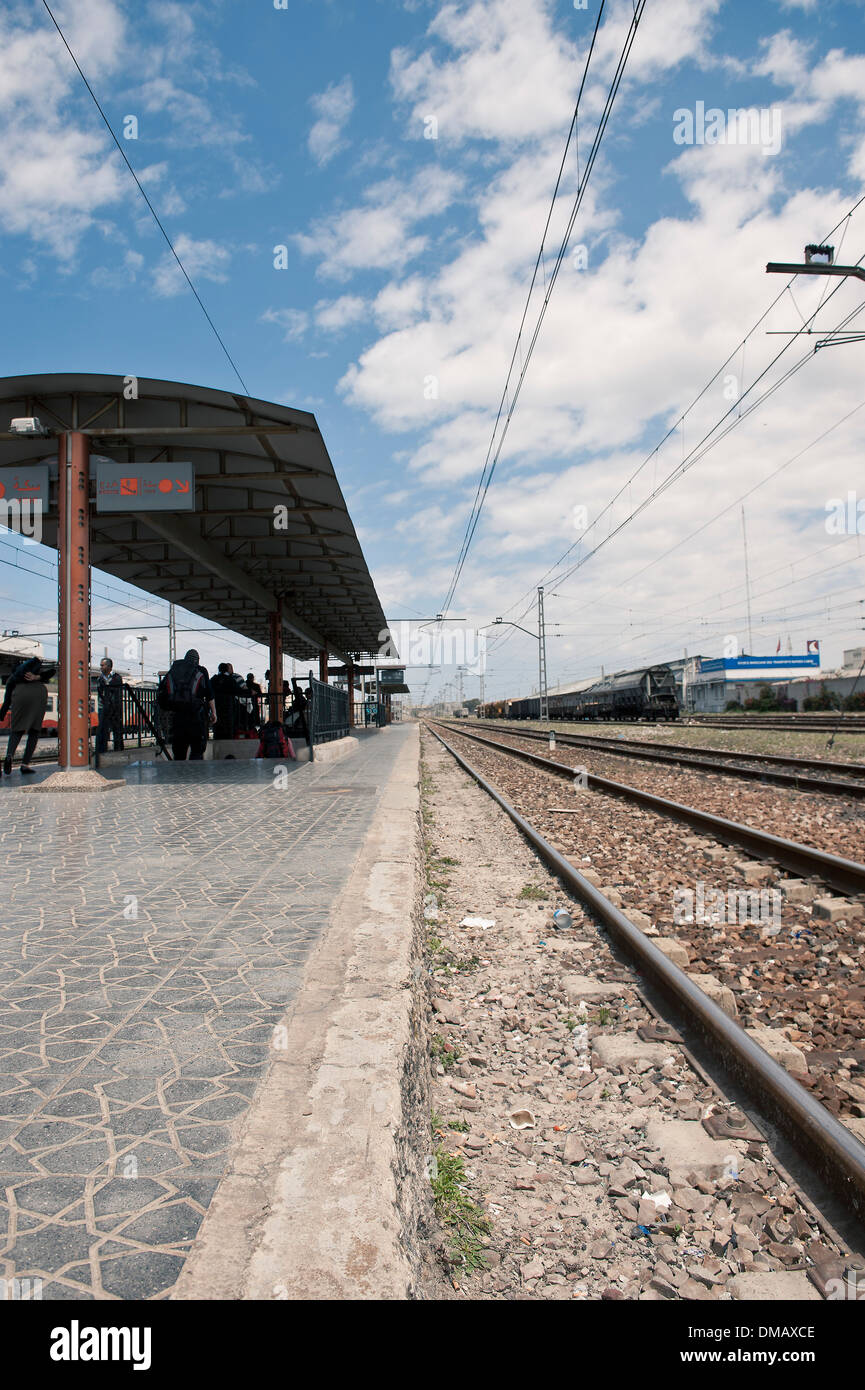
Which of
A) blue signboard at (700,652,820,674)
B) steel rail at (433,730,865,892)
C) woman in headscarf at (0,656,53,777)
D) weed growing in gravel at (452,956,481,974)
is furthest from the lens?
→ blue signboard at (700,652,820,674)

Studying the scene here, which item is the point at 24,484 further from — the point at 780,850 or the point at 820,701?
the point at 820,701

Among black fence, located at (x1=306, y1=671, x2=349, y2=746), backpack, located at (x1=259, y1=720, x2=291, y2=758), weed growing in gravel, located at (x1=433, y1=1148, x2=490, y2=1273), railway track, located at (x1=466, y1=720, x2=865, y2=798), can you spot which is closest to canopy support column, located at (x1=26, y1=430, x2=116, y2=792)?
backpack, located at (x1=259, y1=720, x2=291, y2=758)

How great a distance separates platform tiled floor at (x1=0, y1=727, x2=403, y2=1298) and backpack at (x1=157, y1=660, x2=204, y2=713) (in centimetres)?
563

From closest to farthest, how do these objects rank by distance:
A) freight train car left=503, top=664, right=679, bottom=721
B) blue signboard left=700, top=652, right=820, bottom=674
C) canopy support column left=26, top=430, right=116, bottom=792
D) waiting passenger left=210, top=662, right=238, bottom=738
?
canopy support column left=26, top=430, right=116, bottom=792, waiting passenger left=210, top=662, right=238, bottom=738, freight train car left=503, top=664, right=679, bottom=721, blue signboard left=700, top=652, right=820, bottom=674

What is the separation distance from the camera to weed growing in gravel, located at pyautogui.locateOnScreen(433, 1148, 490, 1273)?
2.12 meters

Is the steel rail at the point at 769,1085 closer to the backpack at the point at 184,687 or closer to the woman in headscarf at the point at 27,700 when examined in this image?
the backpack at the point at 184,687

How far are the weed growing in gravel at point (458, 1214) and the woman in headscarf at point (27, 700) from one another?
10.7m

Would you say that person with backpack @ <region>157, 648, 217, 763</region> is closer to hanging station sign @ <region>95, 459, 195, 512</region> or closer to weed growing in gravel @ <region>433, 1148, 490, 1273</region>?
hanging station sign @ <region>95, 459, 195, 512</region>

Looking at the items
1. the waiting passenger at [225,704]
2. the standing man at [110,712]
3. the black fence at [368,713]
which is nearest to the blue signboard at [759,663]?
the black fence at [368,713]

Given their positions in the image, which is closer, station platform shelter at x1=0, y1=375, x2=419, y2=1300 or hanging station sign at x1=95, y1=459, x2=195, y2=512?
station platform shelter at x1=0, y1=375, x2=419, y2=1300

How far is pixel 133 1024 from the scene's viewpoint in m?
2.72

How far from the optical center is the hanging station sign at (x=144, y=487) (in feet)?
33.4
